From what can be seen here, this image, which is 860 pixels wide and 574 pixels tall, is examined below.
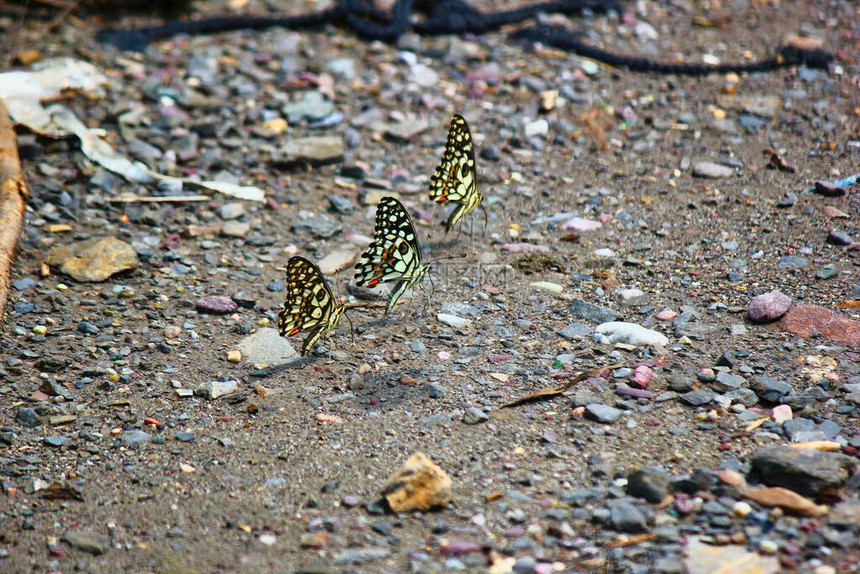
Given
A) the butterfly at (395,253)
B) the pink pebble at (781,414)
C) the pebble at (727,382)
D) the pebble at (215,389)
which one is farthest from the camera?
the butterfly at (395,253)

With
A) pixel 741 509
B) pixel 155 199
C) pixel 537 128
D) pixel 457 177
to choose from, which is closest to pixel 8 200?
pixel 155 199

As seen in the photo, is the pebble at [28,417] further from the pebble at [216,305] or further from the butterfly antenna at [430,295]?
the butterfly antenna at [430,295]

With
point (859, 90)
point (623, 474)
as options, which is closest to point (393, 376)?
point (623, 474)

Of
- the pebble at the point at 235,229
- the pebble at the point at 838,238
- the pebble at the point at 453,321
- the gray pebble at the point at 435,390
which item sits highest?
the pebble at the point at 838,238

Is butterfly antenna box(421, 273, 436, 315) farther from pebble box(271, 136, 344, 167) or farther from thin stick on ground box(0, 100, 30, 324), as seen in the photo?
thin stick on ground box(0, 100, 30, 324)

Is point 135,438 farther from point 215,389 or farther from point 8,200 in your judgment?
point 8,200

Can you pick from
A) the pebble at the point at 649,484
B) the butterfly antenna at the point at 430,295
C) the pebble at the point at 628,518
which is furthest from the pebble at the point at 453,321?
the pebble at the point at 628,518

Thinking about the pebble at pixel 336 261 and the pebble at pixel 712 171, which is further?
the pebble at pixel 712 171

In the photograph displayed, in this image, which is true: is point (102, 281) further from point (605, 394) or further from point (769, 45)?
point (769, 45)
